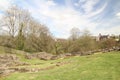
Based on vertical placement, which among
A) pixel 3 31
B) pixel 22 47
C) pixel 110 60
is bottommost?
pixel 110 60

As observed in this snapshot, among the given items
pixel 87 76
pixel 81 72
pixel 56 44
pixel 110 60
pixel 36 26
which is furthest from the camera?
pixel 56 44

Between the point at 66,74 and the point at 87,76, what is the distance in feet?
6.37

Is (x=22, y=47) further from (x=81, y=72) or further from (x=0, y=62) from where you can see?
(x=81, y=72)

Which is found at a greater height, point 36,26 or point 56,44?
point 36,26

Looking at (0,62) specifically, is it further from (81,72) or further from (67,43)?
(67,43)

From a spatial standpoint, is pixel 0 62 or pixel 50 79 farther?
pixel 0 62

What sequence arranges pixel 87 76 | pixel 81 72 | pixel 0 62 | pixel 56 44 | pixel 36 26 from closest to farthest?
pixel 87 76
pixel 81 72
pixel 0 62
pixel 36 26
pixel 56 44

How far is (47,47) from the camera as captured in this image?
49125 mm

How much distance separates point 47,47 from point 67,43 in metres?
8.42

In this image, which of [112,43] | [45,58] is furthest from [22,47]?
[112,43]

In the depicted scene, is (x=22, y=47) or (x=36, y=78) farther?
(x=22, y=47)

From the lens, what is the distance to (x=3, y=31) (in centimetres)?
4722

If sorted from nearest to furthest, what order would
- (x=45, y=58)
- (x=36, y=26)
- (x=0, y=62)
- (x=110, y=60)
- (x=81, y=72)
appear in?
1. (x=81, y=72)
2. (x=110, y=60)
3. (x=0, y=62)
4. (x=45, y=58)
5. (x=36, y=26)

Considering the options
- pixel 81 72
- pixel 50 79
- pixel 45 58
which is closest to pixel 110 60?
pixel 81 72
